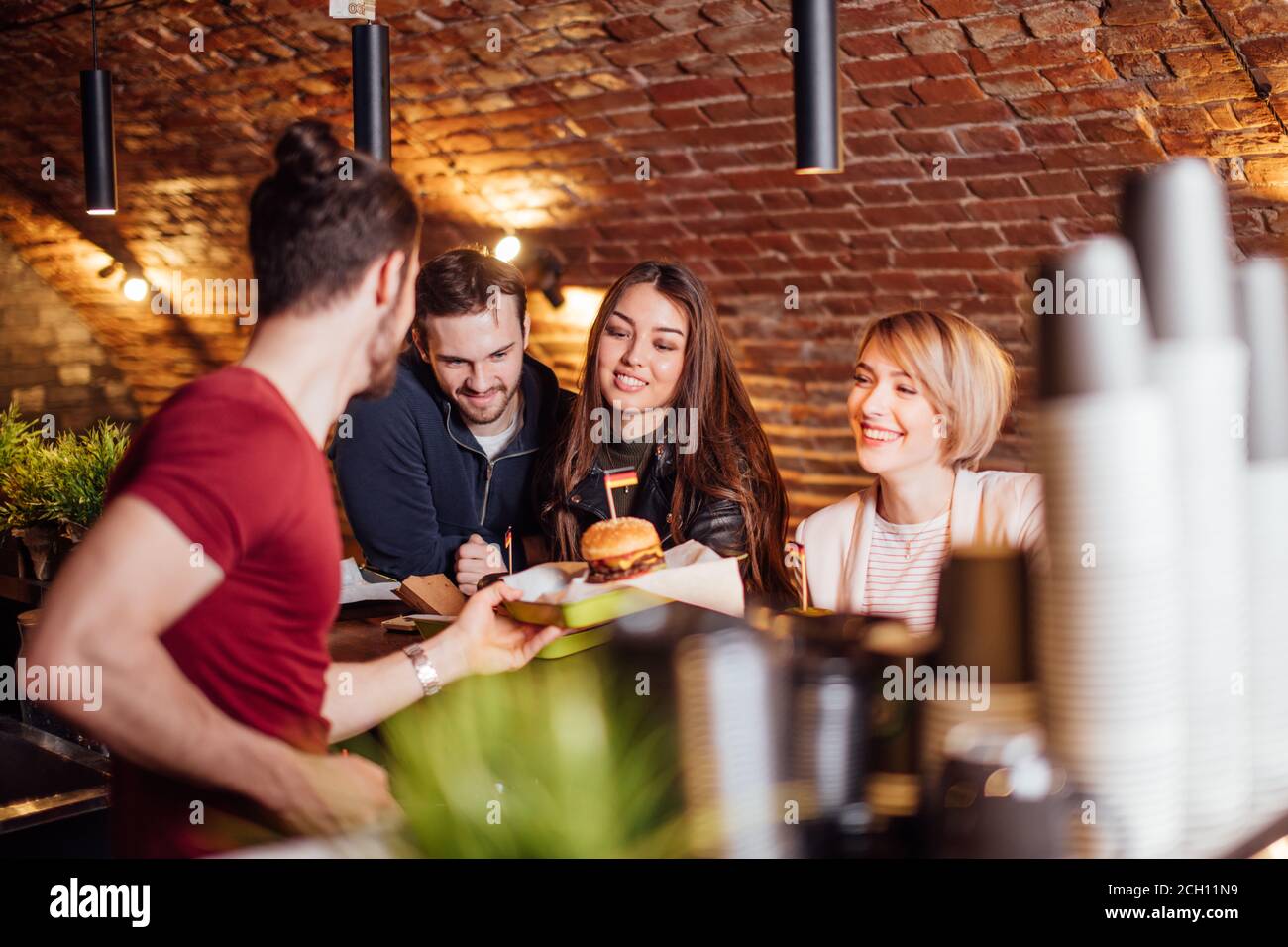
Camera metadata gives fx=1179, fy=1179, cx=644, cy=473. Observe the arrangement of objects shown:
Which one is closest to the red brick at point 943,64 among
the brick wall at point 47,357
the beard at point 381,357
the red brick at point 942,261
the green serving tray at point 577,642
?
the red brick at point 942,261

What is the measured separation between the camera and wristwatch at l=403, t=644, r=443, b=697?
1780 millimetres

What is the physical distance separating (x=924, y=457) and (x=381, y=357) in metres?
1.25

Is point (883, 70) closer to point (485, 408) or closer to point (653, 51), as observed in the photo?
point (653, 51)

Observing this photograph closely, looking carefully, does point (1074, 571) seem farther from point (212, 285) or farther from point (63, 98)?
point (212, 285)

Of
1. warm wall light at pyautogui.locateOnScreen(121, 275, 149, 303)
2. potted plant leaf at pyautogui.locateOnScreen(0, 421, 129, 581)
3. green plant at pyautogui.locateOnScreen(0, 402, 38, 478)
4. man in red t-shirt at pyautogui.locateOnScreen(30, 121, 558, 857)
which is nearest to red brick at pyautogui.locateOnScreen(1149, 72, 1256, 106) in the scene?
man in red t-shirt at pyautogui.locateOnScreen(30, 121, 558, 857)

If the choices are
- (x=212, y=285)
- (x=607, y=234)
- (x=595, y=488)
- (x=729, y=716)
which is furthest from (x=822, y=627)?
(x=212, y=285)

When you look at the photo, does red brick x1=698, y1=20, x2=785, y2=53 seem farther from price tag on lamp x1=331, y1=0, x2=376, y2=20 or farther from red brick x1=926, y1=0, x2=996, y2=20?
price tag on lamp x1=331, y1=0, x2=376, y2=20

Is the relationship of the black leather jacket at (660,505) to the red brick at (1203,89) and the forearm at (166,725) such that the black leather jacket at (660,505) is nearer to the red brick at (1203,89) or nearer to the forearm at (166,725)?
the forearm at (166,725)

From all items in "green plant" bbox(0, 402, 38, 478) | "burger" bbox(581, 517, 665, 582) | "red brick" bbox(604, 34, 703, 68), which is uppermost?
"red brick" bbox(604, 34, 703, 68)

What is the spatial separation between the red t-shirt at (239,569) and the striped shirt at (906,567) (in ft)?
4.09

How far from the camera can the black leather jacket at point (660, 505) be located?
254 cm

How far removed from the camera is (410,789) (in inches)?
44.8

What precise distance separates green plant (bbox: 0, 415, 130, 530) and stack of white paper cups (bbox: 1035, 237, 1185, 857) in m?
2.49
